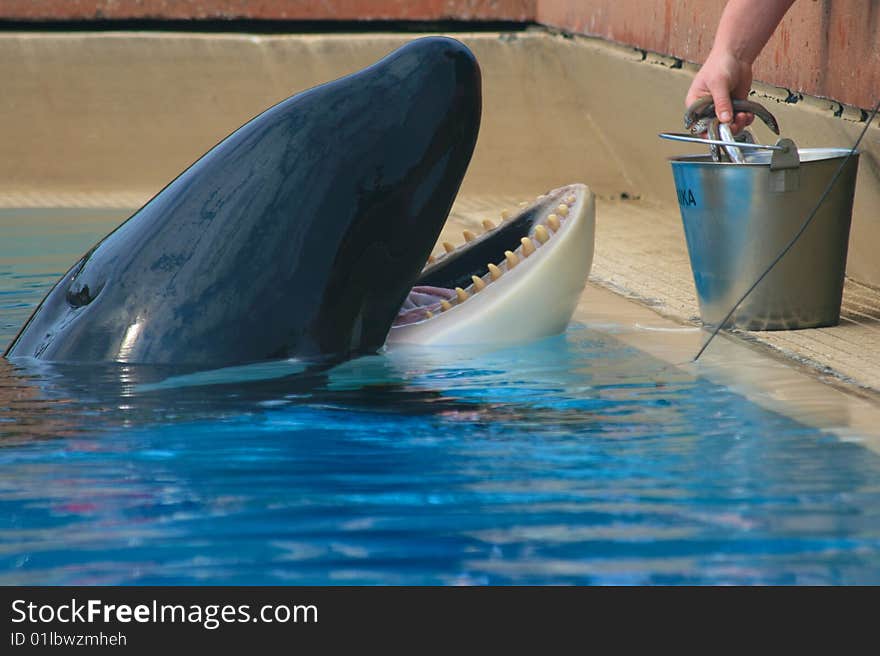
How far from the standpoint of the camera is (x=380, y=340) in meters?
4.19

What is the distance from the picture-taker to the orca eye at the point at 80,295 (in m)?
3.91

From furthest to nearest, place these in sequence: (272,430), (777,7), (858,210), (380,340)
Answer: (858,210)
(777,7)
(380,340)
(272,430)

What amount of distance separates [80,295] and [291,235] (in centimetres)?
50

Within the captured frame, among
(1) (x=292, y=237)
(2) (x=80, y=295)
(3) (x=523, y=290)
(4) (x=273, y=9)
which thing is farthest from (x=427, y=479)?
(4) (x=273, y=9)

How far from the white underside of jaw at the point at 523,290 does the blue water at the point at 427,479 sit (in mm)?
89

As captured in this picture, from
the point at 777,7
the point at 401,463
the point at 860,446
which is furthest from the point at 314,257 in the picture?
the point at 777,7

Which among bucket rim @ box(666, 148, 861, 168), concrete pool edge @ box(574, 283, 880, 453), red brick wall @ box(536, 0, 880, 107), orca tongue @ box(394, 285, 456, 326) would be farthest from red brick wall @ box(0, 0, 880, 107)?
orca tongue @ box(394, 285, 456, 326)

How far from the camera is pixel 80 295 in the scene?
394cm

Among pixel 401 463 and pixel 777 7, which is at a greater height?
pixel 777 7

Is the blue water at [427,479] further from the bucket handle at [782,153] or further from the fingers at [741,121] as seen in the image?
the fingers at [741,121]

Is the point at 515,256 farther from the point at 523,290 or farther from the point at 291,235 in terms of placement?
the point at 291,235

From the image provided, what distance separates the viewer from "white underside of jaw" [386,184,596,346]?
14.5ft

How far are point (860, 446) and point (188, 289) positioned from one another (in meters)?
1.51

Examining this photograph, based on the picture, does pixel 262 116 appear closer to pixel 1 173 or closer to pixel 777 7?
pixel 777 7
